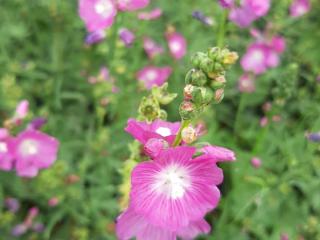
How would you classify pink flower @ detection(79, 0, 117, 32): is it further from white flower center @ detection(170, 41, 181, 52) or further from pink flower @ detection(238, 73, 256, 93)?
pink flower @ detection(238, 73, 256, 93)

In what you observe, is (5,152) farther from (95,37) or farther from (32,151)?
(95,37)

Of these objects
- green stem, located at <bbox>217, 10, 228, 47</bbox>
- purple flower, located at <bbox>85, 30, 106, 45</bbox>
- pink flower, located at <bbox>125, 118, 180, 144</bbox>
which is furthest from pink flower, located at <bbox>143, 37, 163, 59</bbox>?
pink flower, located at <bbox>125, 118, 180, 144</bbox>

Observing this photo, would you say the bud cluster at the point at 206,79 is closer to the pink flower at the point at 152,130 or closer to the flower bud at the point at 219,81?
the flower bud at the point at 219,81

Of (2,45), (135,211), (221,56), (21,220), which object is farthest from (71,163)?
(221,56)

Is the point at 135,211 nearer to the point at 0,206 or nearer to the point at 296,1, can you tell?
the point at 0,206

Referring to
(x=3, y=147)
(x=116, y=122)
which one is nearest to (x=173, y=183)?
(x=3, y=147)
